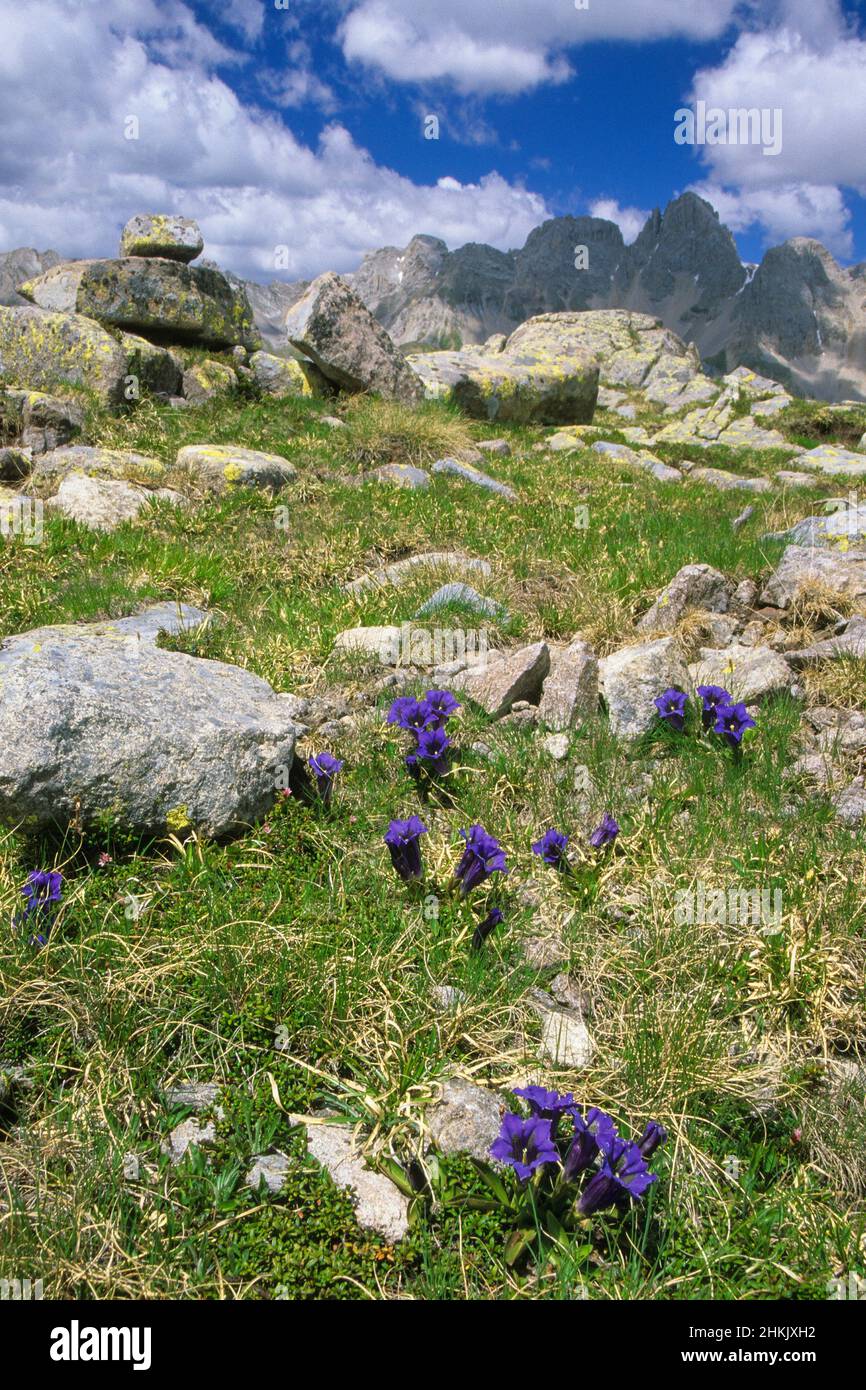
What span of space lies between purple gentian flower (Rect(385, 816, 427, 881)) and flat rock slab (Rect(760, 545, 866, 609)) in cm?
470

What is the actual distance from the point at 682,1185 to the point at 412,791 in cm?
258

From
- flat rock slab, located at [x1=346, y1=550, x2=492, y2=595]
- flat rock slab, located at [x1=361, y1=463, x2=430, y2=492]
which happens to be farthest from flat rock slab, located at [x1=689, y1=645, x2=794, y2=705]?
flat rock slab, located at [x1=361, y1=463, x2=430, y2=492]

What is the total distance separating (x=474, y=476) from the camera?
40.1ft

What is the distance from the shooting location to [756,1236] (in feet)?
8.68

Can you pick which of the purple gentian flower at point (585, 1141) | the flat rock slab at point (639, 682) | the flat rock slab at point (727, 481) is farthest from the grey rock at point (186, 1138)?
the flat rock slab at point (727, 481)

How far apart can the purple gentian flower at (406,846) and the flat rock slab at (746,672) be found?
280 centimetres

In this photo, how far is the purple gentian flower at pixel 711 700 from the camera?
16.5 feet

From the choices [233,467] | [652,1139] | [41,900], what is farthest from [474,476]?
[652,1139]

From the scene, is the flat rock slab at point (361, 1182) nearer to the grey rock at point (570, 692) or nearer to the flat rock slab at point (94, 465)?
the grey rock at point (570, 692)

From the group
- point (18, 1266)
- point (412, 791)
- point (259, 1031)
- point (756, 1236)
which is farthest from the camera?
point (412, 791)

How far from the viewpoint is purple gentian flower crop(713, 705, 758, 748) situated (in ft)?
15.8

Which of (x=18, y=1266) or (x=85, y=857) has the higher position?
(x=85, y=857)

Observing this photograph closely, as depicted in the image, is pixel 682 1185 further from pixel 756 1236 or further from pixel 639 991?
pixel 639 991

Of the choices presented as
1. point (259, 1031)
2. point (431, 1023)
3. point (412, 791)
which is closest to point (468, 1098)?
point (431, 1023)
